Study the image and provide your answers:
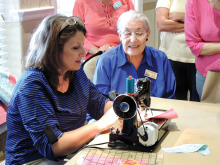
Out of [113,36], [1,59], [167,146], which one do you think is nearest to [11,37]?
→ [1,59]

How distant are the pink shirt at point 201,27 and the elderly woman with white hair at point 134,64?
27cm

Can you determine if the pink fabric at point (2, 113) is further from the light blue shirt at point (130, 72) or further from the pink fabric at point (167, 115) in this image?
the pink fabric at point (167, 115)

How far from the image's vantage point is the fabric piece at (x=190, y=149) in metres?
1.56

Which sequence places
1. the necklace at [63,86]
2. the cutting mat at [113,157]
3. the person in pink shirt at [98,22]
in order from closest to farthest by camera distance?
the cutting mat at [113,157]
the necklace at [63,86]
the person in pink shirt at [98,22]

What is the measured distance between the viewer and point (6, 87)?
2.53m

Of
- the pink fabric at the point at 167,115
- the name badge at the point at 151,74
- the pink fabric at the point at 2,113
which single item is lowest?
the pink fabric at the point at 2,113

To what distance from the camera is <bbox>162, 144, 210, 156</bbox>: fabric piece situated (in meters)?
1.56

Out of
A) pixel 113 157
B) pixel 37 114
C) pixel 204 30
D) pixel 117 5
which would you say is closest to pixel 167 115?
pixel 113 157

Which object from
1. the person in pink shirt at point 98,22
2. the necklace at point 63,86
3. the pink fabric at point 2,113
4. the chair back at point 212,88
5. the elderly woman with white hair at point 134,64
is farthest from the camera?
the person in pink shirt at point 98,22

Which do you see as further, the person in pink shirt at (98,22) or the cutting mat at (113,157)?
the person in pink shirt at (98,22)

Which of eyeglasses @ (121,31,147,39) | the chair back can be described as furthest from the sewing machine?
eyeglasses @ (121,31,147,39)

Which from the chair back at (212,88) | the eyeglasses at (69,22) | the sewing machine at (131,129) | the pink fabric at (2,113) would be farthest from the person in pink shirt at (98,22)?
the sewing machine at (131,129)

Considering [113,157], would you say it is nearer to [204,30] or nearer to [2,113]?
[2,113]

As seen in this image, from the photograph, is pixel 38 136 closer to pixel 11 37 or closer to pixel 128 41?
pixel 128 41
